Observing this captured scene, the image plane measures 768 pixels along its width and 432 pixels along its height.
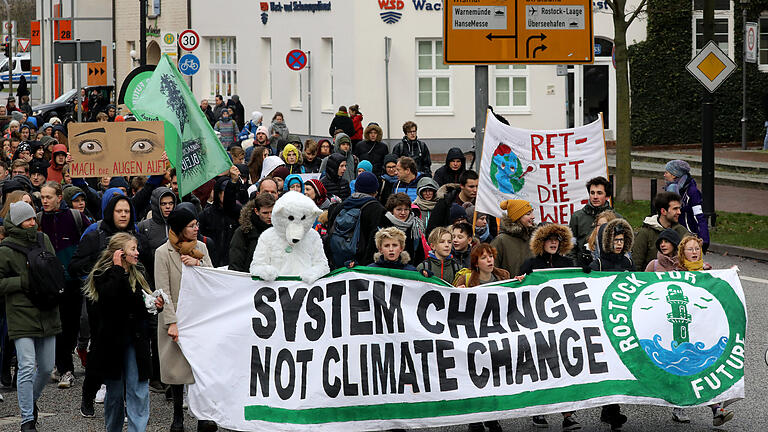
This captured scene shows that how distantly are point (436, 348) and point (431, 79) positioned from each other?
25887 mm

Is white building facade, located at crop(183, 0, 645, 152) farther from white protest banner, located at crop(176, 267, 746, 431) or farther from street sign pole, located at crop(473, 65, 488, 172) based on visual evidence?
white protest banner, located at crop(176, 267, 746, 431)

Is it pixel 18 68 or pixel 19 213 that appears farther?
pixel 18 68

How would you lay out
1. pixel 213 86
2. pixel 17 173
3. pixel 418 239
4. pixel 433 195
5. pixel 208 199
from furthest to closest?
1. pixel 213 86
2. pixel 17 173
3. pixel 208 199
4. pixel 433 195
5. pixel 418 239

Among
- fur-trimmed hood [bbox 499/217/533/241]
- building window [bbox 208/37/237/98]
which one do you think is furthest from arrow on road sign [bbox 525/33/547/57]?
building window [bbox 208/37/237/98]

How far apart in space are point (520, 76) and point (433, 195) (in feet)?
71.5

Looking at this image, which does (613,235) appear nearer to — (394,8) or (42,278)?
(42,278)

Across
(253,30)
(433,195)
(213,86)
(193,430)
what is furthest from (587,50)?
(213,86)

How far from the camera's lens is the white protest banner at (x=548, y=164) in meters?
12.8

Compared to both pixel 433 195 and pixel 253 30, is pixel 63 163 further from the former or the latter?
pixel 253 30

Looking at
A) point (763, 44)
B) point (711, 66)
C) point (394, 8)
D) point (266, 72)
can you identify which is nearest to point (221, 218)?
point (711, 66)

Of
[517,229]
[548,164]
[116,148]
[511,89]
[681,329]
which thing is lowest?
[681,329]

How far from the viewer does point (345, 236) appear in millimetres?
11430

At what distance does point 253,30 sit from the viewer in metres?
39.6

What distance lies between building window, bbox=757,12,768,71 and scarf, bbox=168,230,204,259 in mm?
28608
